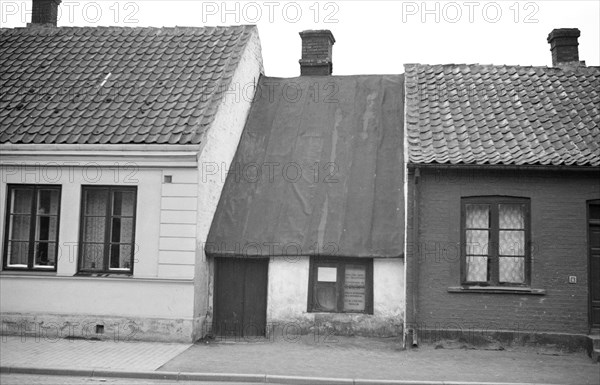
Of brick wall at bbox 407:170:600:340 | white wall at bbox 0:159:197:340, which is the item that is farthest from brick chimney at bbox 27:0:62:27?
brick wall at bbox 407:170:600:340

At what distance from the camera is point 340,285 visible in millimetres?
12820

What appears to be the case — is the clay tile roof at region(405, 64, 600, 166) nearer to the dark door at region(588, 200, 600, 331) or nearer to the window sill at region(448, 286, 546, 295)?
the dark door at region(588, 200, 600, 331)

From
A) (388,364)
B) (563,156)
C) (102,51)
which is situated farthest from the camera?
(102,51)

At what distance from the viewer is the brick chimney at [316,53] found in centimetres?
1823

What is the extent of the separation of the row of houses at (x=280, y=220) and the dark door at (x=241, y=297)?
3 cm

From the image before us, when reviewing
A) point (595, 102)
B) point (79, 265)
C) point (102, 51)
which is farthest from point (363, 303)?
point (102, 51)

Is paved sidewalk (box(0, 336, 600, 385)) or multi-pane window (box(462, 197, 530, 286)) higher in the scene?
multi-pane window (box(462, 197, 530, 286))

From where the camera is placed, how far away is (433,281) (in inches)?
482

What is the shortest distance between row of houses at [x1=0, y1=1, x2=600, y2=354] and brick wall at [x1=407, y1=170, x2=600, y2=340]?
0.03 meters

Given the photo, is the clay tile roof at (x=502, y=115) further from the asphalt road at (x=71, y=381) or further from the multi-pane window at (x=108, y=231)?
the asphalt road at (x=71, y=381)

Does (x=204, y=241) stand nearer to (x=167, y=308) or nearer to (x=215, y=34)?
(x=167, y=308)

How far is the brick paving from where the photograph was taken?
395 inches

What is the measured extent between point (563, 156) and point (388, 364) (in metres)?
5.43

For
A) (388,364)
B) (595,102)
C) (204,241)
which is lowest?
(388,364)
